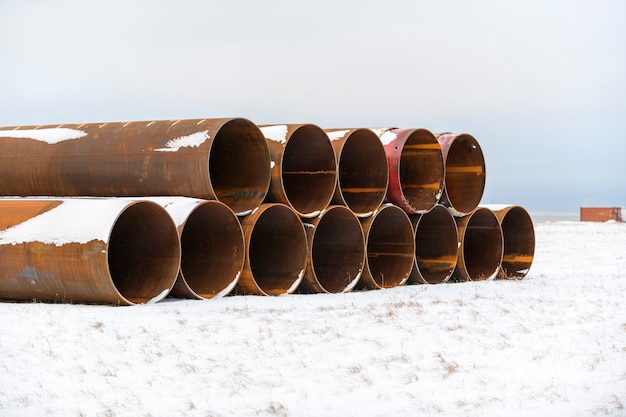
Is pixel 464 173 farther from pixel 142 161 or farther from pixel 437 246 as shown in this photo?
pixel 142 161

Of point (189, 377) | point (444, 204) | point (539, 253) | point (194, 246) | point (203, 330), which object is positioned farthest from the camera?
point (539, 253)

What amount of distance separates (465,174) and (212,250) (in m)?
5.70

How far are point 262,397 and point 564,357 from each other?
290cm

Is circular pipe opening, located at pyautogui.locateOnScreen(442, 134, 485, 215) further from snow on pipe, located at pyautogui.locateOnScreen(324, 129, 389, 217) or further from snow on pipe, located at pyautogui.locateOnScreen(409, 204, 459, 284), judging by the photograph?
snow on pipe, located at pyautogui.locateOnScreen(324, 129, 389, 217)

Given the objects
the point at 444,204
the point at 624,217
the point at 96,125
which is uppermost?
the point at 96,125

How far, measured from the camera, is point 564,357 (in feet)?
25.9

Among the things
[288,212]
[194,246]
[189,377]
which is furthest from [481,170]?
[189,377]

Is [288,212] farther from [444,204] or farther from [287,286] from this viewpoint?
[444,204]

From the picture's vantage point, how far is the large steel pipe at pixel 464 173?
15305 mm

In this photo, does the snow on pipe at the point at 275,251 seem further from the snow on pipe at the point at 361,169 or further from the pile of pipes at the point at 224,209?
the snow on pipe at the point at 361,169

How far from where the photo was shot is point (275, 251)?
1284 centimetres

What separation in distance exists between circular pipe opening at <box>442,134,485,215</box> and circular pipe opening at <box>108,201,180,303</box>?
5.94 m

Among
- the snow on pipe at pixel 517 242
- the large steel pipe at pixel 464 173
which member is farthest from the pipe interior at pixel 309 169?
the snow on pipe at pixel 517 242

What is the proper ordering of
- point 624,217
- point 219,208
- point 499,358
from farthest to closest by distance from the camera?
point 624,217 < point 219,208 < point 499,358
